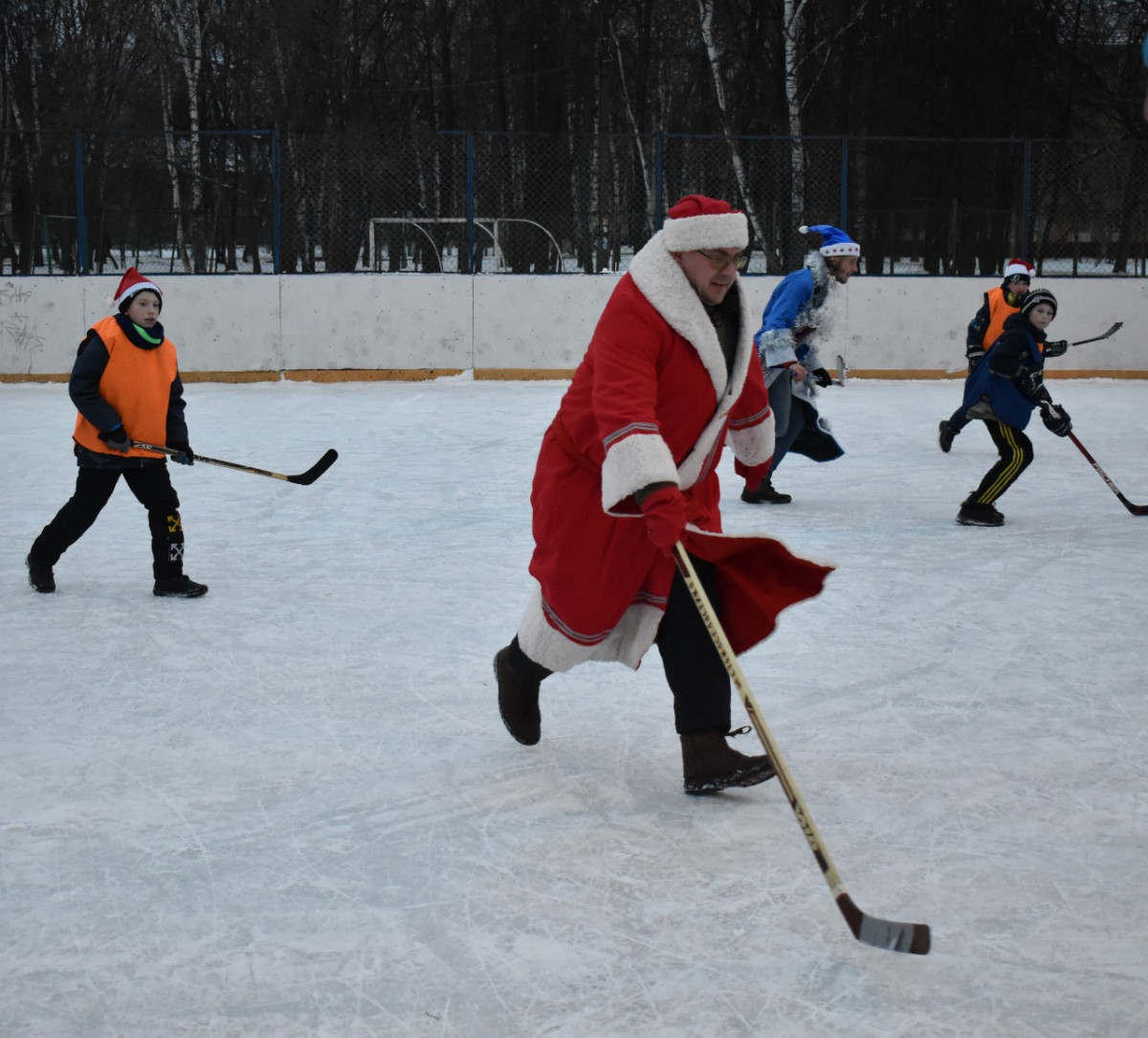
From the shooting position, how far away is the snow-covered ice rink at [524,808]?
2160mm

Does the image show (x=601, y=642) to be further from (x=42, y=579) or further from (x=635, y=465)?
(x=42, y=579)

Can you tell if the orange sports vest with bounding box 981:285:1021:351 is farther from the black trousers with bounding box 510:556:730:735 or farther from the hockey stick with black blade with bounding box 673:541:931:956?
the hockey stick with black blade with bounding box 673:541:931:956

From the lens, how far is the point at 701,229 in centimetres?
279

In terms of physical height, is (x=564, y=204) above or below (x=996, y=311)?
above

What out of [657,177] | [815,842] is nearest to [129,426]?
[815,842]

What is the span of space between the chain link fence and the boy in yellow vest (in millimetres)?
7656

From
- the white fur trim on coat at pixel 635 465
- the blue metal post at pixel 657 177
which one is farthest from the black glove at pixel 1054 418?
the blue metal post at pixel 657 177

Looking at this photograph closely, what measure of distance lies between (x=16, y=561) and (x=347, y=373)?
7058mm

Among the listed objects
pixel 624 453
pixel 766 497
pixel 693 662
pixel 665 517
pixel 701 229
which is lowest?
pixel 766 497

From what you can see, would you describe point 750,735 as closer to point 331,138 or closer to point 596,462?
point 596,462

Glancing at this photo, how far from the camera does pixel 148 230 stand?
15234 mm

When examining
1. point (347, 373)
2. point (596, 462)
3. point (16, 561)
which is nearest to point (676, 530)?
point (596, 462)

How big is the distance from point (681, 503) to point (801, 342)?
12.7ft

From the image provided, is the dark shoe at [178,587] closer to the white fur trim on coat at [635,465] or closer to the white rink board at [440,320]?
the white fur trim on coat at [635,465]
